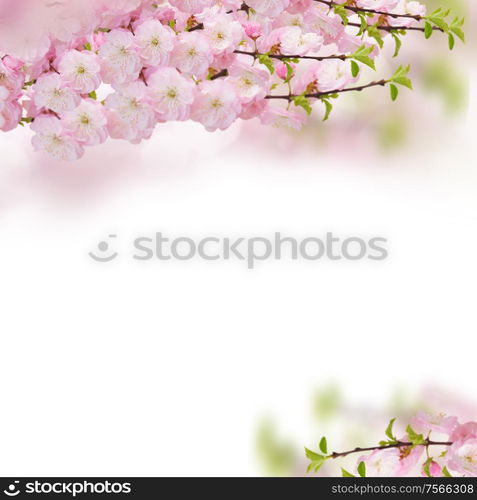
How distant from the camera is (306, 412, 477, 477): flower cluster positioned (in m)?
1.20

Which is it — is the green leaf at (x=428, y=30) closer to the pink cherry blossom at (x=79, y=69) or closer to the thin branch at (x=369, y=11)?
the thin branch at (x=369, y=11)

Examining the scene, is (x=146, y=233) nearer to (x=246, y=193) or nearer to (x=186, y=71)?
(x=246, y=193)

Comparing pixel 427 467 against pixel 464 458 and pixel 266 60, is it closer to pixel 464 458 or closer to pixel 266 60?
pixel 464 458

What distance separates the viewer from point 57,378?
1.21m

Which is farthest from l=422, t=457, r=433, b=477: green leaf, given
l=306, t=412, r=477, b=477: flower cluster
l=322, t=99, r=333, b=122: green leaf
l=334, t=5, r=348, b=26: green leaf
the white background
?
l=334, t=5, r=348, b=26: green leaf

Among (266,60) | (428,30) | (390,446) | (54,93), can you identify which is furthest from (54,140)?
(390,446)

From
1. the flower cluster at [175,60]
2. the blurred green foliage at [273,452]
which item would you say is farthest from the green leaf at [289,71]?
the blurred green foliage at [273,452]

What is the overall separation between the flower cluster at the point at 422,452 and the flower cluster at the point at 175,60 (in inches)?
18.3

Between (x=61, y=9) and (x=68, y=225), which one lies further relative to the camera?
(x=68, y=225)

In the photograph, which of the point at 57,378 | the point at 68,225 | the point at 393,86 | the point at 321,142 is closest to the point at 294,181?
the point at 321,142

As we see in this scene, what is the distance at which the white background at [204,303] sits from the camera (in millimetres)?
1209

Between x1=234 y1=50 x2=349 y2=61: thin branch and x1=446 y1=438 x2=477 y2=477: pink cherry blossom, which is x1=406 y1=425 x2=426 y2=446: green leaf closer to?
x1=446 y1=438 x2=477 y2=477: pink cherry blossom

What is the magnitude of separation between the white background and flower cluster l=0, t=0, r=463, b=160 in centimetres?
11

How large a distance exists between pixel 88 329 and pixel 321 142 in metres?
0.42
